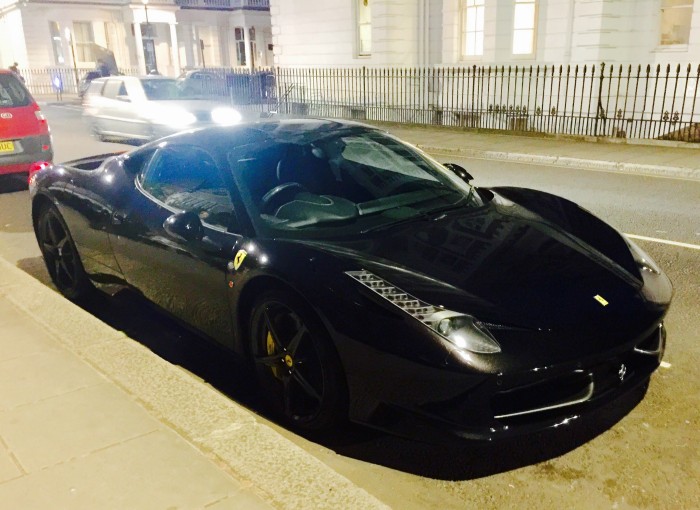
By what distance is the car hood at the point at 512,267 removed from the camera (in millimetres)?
2861

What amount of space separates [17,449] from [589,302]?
105 inches

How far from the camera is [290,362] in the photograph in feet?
10.6

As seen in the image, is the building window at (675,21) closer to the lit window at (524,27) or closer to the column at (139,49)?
the lit window at (524,27)

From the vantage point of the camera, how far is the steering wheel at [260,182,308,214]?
3.64m

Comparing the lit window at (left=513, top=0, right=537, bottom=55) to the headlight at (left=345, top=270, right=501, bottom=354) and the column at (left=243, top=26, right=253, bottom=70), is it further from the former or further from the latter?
the column at (left=243, top=26, right=253, bottom=70)

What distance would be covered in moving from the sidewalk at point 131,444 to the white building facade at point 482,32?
14388 mm

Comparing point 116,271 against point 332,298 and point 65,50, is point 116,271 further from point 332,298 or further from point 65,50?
point 65,50

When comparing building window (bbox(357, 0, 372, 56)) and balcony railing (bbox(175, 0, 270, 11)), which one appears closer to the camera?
building window (bbox(357, 0, 372, 56))

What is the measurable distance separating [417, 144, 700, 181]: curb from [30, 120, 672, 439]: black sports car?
22.7 feet

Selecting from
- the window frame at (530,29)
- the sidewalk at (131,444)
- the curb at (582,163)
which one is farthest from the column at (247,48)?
the sidewalk at (131,444)

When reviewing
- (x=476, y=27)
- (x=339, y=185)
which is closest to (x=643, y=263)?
(x=339, y=185)

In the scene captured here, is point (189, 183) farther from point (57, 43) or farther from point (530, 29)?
point (57, 43)

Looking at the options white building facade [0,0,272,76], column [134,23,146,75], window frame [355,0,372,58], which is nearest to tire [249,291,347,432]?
window frame [355,0,372,58]

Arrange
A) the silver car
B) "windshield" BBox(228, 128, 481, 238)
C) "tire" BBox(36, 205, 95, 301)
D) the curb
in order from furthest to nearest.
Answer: the silver car
the curb
"tire" BBox(36, 205, 95, 301)
"windshield" BBox(228, 128, 481, 238)
